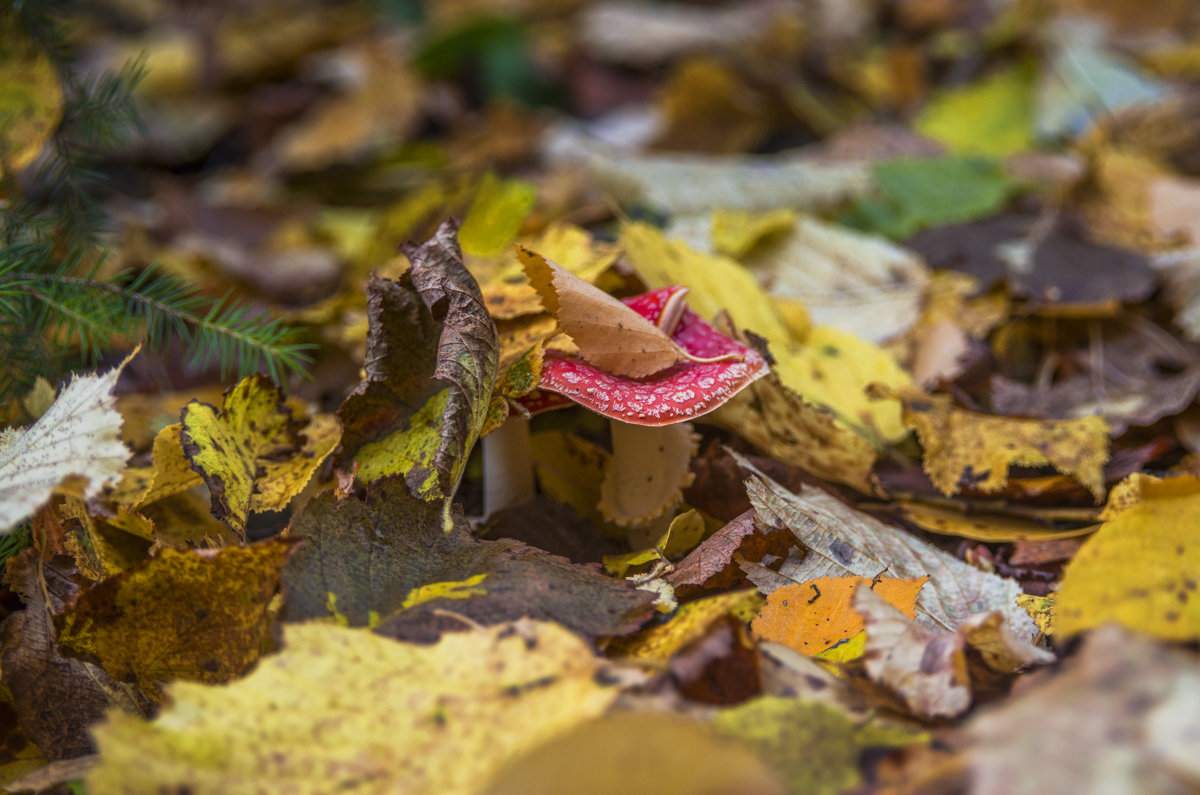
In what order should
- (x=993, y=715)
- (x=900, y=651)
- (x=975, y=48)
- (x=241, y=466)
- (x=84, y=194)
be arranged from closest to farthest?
(x=993, y=715), (x=900, y=651), (x=241, y=466), (x=84, y=194), (x=975, y=48)

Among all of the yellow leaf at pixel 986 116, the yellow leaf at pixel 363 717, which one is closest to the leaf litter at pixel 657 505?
the yellow leaf at pixel 363 717

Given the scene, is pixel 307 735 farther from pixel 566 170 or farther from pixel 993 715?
pixel 566 170

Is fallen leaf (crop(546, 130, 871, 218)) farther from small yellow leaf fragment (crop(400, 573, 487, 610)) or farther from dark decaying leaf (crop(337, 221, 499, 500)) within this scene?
small yellow leaf fragment (crop(400, 573, 487, 610))

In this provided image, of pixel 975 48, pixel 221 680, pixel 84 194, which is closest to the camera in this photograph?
pixel 221 680

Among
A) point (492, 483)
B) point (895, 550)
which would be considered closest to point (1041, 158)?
point (895, 550)

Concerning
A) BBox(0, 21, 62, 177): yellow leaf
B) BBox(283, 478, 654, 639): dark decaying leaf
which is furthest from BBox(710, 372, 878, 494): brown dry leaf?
BBox(0, 21, 62, 177): yellow leaf

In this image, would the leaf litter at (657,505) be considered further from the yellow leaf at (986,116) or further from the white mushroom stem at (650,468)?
the yellow leaf at (986,116)

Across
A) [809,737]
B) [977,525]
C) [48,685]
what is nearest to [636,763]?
[809,737]
